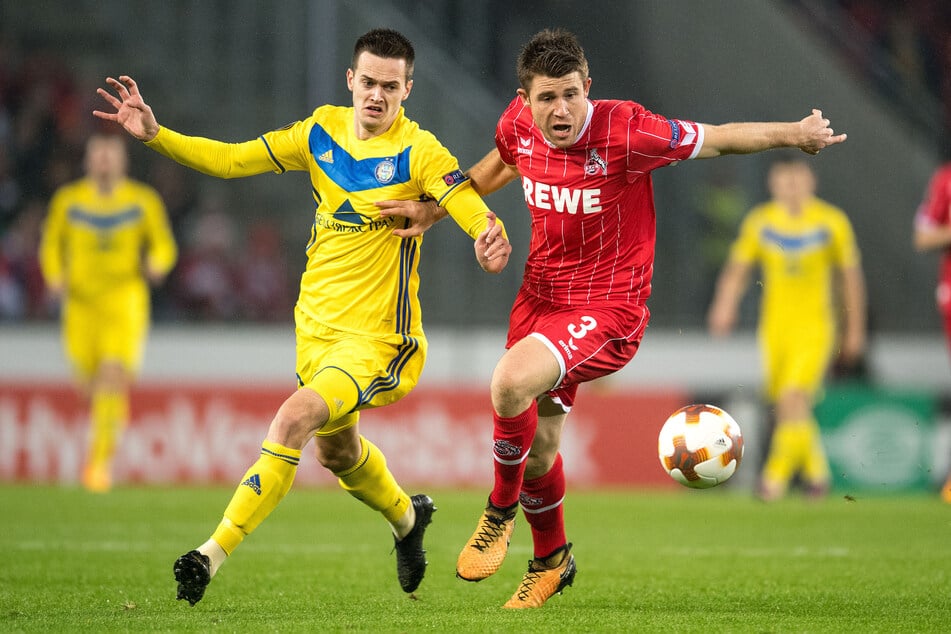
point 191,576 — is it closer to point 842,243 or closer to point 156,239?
point 156,239

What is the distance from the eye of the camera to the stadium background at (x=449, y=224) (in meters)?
13.1

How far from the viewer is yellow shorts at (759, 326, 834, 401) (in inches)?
453

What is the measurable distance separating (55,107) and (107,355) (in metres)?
5.32

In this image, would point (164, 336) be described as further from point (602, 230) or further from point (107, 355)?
point (602, 230)

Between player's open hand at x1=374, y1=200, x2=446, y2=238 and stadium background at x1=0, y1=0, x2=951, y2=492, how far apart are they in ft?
22.9

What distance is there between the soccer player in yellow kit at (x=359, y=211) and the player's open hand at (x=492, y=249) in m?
0.26

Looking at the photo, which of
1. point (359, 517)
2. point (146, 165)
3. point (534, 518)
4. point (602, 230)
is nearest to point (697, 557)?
point (534, 518)

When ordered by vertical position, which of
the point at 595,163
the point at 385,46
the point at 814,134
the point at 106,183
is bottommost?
the point at 595,163

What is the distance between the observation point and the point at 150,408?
43.0ft

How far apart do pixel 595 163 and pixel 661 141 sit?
0.93 feet

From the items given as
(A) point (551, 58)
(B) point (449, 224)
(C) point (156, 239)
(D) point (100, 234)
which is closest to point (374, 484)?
(A) point (551, 58)

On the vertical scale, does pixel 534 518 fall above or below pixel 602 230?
below

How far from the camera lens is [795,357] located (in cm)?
1156

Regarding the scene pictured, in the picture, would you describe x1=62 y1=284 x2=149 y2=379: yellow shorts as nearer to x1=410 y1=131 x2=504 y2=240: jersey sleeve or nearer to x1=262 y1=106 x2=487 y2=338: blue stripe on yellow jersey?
x1=262 y1=106 x2=487 y2=338: blue stripe on yellow jersey
